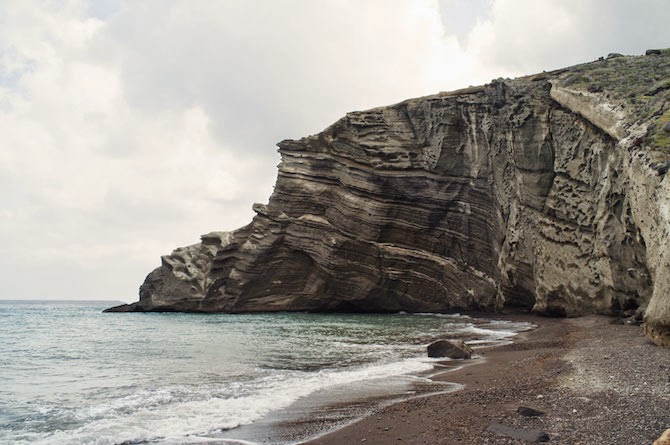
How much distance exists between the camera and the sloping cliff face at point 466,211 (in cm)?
2530

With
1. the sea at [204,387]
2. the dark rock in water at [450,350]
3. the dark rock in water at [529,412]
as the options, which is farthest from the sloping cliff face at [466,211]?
the dark rock in water at [529,412]

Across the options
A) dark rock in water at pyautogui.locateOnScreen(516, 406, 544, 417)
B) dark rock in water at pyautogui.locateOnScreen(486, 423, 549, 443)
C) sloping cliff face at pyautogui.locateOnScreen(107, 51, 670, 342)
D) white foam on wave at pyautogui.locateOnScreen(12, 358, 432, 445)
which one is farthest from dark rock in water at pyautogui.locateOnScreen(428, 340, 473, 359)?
dark rock in water at pyautogui.locateOnScreen(486, 423, 549, 443)

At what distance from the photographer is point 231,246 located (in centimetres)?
5234

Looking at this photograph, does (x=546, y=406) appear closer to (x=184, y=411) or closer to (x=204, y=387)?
(x=184, y=411)

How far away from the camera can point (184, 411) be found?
33.9 feet

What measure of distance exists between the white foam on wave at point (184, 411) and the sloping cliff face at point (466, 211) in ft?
39.0

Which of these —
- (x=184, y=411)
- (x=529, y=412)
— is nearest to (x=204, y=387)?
(x=184, y=411)

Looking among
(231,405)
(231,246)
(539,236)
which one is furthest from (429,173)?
(231,405)

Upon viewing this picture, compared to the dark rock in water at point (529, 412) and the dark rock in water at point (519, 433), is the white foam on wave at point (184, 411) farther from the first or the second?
the dark rock in water at point (529, 412)

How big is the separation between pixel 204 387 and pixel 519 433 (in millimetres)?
8306

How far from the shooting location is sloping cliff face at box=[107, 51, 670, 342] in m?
25.3

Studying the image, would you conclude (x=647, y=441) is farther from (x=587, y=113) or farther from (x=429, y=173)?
(x=429, y=173)

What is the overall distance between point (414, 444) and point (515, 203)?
32014 mm

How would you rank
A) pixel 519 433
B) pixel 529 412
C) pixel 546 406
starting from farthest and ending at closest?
pixel 546 406 → pixel 529 412 → pixel 519 433
